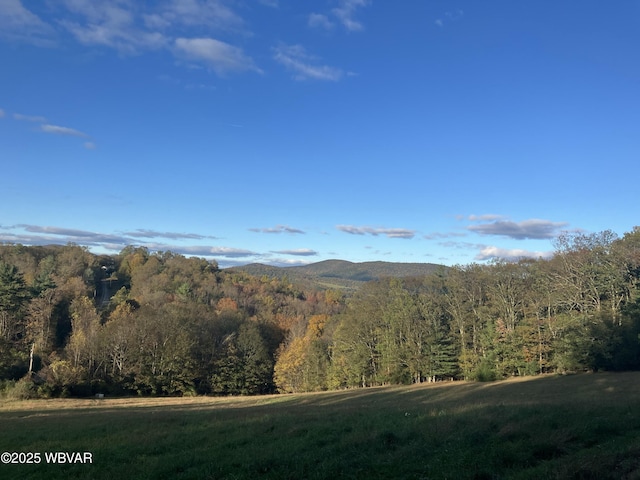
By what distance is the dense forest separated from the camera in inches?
2114

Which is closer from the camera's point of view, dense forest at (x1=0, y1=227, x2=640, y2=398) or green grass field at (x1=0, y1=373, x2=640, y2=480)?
green grass field at (x1=0, y1=373, x2=640, y2=480)

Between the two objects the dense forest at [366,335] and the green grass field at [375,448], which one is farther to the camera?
the dense forest at [366,335]

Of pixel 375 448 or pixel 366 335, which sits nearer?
pixel 375 448

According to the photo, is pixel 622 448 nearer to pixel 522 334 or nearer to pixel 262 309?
pixel 522 334

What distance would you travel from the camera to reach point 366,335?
7138cm

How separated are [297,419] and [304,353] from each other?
65.2m

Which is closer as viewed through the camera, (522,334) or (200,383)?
(522,334)

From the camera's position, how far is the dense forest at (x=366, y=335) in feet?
176

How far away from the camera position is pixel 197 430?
587 inches

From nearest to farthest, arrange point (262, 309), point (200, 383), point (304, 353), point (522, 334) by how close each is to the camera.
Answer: point (522, 334) → point (200, 383) → point (304, 353) → point (262, 309)

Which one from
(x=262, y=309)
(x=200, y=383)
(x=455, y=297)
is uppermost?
(x=455, y=297)

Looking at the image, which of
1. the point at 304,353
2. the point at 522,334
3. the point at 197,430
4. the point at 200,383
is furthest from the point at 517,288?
the point at 197,430

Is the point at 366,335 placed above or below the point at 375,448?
below

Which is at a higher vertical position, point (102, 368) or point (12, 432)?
point (12, 432)
